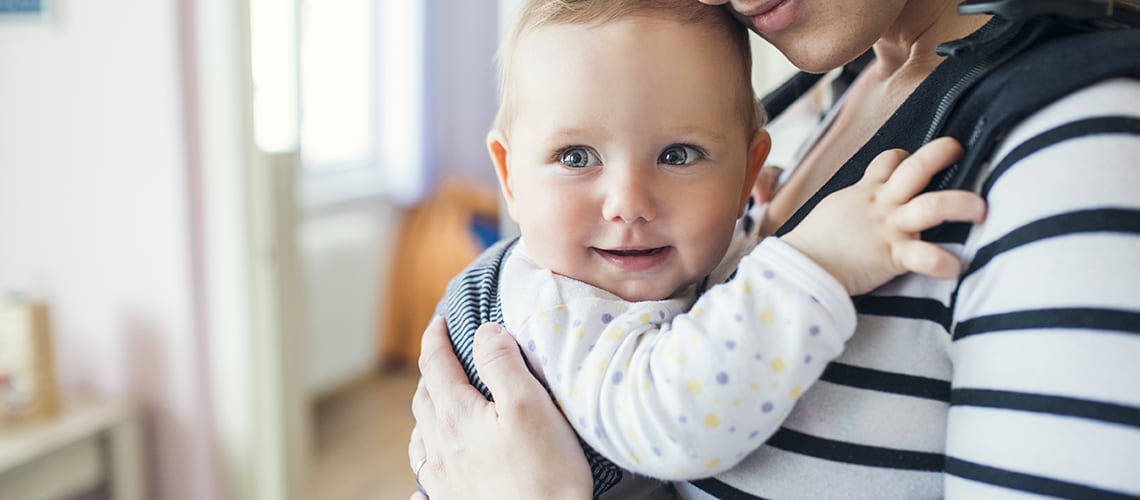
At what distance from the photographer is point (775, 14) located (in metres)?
0.85

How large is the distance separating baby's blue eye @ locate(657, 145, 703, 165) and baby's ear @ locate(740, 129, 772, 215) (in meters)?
0.11

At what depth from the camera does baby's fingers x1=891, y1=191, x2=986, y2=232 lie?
0.62 metres

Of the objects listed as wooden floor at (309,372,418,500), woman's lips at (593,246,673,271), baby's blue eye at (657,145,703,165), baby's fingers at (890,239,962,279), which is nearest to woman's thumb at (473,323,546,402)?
woman's lips at (593,246,673,271)

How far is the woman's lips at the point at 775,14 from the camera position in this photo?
0.85 meters

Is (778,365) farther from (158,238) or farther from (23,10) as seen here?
(23,10)

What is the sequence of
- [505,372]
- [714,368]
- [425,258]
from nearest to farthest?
[714,368], [505,372], [425,258]

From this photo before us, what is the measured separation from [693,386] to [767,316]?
8 cm

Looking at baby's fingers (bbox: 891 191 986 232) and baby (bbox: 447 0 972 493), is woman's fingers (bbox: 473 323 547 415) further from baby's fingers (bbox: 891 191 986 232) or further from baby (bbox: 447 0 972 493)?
baby's fingers (bbox: 891 191 986 232)

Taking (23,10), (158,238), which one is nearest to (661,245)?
(158,238)

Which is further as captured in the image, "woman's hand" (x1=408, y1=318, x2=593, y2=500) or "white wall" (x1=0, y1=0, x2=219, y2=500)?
"white wall" (x1=0, y1=0, x2=219, y2=500)

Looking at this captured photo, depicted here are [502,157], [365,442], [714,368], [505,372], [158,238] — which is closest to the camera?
[714,368]

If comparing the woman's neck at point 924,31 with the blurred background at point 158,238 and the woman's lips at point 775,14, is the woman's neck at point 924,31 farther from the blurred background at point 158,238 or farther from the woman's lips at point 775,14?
the blurred background at point 158,238

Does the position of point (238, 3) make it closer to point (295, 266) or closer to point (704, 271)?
point (295, 266)

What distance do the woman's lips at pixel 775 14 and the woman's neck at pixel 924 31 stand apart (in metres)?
0.14
